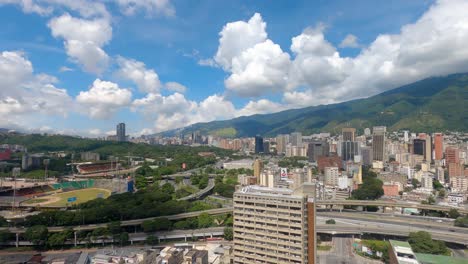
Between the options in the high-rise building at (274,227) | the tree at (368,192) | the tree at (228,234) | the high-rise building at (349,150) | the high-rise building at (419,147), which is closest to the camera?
the high-rise building at (274,227)

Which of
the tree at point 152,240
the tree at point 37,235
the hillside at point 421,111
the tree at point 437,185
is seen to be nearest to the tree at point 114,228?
the tree at point 152,240

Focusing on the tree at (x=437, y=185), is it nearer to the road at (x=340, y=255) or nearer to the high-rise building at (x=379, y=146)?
the high-rise building at (x=379, y=146)

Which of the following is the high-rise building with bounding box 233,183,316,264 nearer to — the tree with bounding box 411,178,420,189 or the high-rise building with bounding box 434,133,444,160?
the tree with bounding box 411,178,420,189

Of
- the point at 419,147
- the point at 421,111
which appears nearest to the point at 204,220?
the point at 419,147

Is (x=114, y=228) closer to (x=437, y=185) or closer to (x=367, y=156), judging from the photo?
(x=437, y=185)

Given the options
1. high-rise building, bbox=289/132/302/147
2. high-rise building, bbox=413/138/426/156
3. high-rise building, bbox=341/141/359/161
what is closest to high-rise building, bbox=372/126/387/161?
high-rise building, bbox=341/141/359/161

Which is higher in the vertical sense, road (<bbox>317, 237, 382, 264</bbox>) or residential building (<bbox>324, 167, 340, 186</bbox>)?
residential building (<bbox>324, 167, 340, 186</bbox>)
